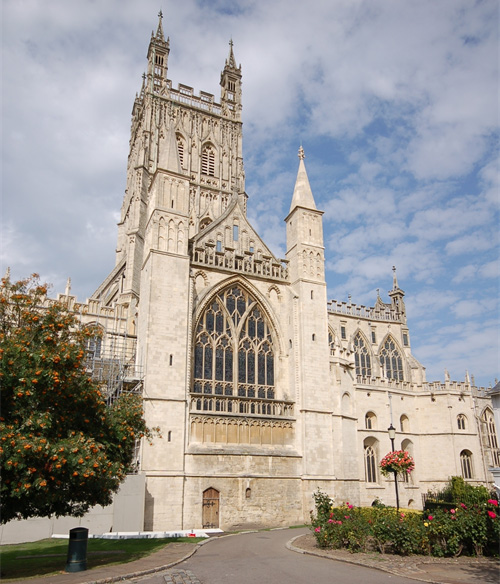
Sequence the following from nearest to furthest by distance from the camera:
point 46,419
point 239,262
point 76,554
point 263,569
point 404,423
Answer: point 46,419 → point 263,569 → point 76,554 → point 239,262 → point 404,423

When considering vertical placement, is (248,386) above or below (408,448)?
above

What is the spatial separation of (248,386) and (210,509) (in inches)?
262

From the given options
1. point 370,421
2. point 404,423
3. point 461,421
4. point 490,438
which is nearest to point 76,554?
point 370,421

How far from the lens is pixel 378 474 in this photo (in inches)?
1427

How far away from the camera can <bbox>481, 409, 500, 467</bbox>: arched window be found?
4094 cm

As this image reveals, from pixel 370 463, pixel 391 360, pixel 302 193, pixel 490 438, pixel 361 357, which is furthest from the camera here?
pixel 391 360

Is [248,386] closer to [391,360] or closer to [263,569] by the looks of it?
[263,569]

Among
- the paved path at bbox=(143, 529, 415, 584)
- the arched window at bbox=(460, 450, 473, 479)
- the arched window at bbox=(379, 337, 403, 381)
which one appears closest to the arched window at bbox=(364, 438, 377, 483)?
the arched window at bbox=(460, 450, 473, 479)

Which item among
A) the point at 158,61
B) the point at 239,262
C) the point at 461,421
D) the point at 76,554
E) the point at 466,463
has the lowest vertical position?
the point at 76,554

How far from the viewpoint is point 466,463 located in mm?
38844

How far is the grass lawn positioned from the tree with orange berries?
1326mm

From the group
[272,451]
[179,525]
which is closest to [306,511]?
[272,451]

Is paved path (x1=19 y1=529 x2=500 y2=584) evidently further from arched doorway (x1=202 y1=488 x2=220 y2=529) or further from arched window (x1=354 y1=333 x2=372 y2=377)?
arched window (x1=354 y1=333 x2=372 y2=377)

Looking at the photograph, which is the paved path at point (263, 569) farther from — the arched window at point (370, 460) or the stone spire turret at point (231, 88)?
the stone spire turret at point (231, 88)
